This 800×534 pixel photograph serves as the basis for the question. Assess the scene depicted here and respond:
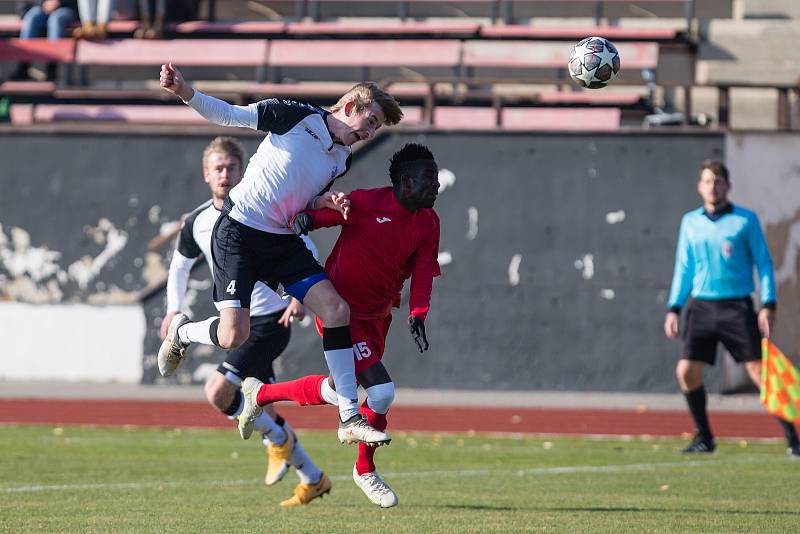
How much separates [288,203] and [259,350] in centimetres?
162

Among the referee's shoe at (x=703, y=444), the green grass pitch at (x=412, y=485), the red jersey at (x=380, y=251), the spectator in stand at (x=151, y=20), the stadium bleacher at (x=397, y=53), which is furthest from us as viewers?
the spectator in stand at (x=151, y=20)

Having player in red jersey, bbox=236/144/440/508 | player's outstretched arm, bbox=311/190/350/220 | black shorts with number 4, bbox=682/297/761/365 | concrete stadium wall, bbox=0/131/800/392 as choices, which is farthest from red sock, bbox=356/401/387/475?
concrete stadium wall, bbox=0/131/800/392

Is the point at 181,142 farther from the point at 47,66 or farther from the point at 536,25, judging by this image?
the point at 536,25

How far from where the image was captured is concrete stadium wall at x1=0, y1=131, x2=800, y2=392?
18297 millimetres

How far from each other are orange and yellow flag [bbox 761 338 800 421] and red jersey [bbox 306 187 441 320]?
452 cm

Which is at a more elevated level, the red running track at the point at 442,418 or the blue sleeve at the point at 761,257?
the blue sleeve at the point at 761,257

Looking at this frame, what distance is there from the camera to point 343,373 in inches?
297

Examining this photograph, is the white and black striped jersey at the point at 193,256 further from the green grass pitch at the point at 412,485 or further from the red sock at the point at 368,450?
the red sock at the point at 368,450

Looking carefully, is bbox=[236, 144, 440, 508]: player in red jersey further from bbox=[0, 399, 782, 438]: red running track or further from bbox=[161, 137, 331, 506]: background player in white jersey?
bbox=[0, 399, 782, 438]: red running track

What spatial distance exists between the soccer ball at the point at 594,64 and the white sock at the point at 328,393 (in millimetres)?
2786

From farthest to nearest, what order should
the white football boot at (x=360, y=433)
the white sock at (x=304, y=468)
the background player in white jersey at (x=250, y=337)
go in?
the background player in white jersey at (x=250, y=337)
the white sock at (x=304, y=468)
the white football boot at (x=360, y=433)

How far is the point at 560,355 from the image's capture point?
60.6ft

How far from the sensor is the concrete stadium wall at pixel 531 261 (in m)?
18.3

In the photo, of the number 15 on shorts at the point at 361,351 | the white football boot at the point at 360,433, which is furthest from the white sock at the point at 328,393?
the white football boot at the point at 360,433
